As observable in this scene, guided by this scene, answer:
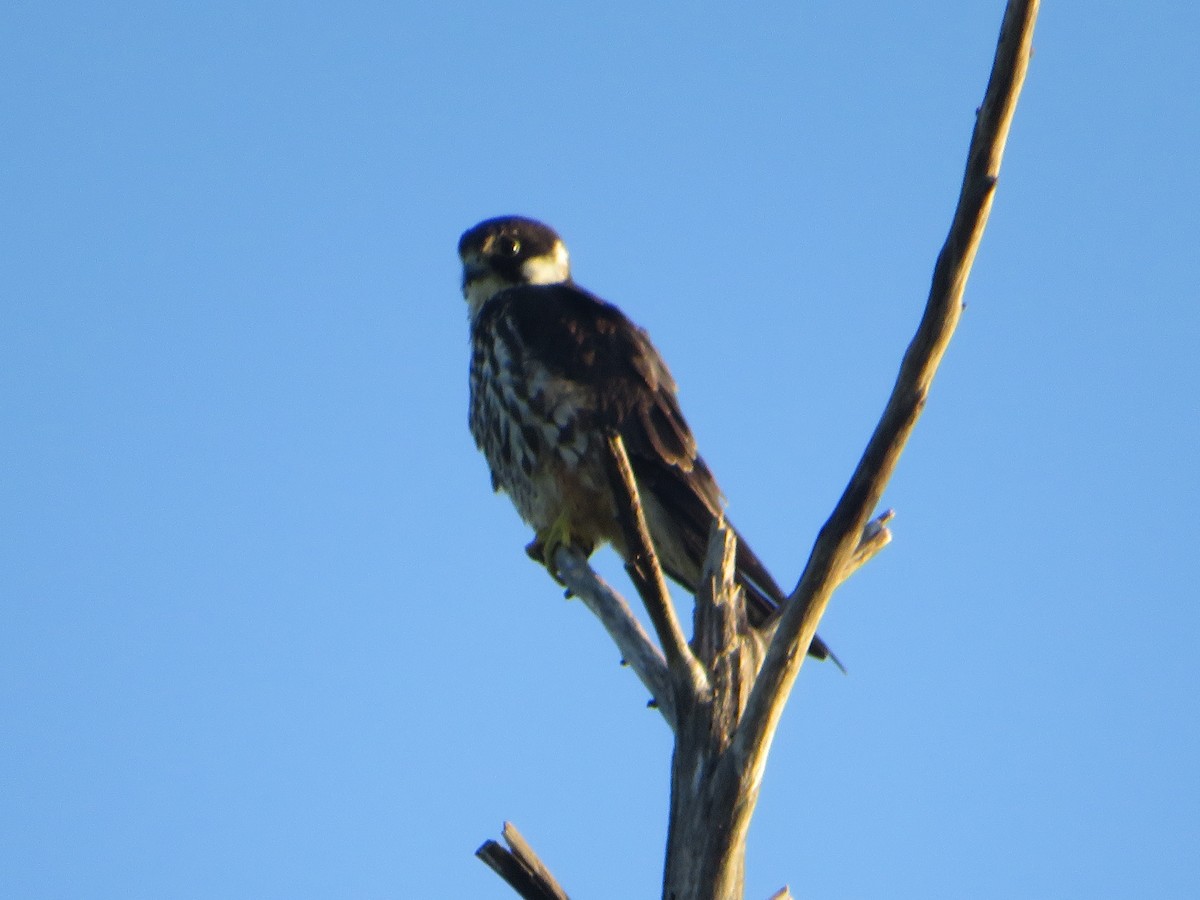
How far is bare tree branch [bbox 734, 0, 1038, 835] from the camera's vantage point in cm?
294

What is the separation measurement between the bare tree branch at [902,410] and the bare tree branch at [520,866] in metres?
0.41

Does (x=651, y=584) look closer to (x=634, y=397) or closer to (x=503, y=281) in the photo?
(x=634, y=397)

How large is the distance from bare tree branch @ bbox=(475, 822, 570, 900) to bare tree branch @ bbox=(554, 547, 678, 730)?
430 mm

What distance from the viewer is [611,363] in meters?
4.88

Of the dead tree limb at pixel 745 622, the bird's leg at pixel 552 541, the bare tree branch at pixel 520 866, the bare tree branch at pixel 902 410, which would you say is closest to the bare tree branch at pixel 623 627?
the dead tree limb at pixel 745 622

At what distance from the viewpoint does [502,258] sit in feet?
18.8

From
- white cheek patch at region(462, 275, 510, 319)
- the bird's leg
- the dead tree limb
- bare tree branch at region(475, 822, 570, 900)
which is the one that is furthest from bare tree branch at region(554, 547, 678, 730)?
white cheek patch at region(462, 275, 510, 319)

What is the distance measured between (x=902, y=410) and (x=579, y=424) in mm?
1787

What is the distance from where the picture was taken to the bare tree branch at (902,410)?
2.94 metres

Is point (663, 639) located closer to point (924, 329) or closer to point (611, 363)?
point (924, 329)

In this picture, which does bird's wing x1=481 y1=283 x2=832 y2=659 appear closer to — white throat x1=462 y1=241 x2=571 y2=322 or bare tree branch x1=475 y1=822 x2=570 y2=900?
white throat x1=462 y1=241 x2=571 y2=322

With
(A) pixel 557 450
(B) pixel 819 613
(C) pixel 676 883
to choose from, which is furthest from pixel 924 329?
(A) pixel 557 450

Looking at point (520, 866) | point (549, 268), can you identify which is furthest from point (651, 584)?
point (549, 268)

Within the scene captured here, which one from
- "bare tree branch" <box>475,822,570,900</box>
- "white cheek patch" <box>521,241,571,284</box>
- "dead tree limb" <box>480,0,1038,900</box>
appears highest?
"white cheek patch" <box>521,241,571,284</box>
